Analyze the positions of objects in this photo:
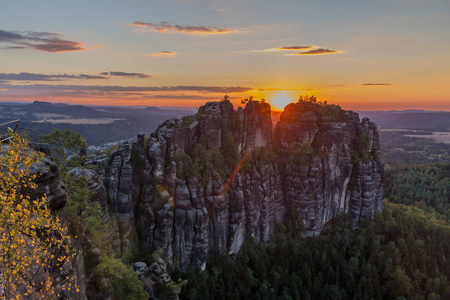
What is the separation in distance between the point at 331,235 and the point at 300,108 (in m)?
28.6

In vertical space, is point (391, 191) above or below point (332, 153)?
below

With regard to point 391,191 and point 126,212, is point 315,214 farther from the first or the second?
point 391,191

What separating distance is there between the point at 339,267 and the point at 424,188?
64.6 meters

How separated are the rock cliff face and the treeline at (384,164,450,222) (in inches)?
1279

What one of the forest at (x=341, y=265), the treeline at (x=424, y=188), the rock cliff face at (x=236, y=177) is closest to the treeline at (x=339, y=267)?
the forest at (x=341, y=265)

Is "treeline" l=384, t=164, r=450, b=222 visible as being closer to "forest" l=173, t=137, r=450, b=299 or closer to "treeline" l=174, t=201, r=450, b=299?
"forest" l=173, t=137, r=450, b=299

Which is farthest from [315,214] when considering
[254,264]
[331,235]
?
[254,264]

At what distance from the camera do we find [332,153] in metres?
60.6

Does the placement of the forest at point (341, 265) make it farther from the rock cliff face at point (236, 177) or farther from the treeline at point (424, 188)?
the treeline at point (424, 188)

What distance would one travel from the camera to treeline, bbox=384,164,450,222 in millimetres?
84806

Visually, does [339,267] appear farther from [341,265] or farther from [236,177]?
[236,177]

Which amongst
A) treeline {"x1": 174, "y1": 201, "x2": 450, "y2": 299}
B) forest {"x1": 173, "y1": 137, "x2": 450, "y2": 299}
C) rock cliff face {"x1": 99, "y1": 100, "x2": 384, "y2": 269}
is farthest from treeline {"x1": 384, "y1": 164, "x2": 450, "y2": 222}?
rock cliff face {"x1": 99, "y1": 100, "x2": 384, "y2": 269}

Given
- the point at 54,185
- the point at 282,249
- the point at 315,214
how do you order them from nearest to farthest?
1. the point at 54,185
2. the point at 282,249
3. the point at 315,214

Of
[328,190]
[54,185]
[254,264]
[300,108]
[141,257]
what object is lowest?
[254,264]
